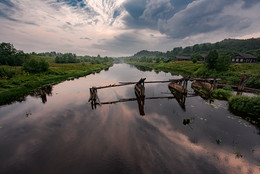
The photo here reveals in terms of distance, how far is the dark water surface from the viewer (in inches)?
315

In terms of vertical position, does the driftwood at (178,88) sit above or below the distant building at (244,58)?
below

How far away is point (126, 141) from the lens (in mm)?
10383

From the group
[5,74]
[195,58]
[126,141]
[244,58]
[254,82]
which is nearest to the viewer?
[126,141]

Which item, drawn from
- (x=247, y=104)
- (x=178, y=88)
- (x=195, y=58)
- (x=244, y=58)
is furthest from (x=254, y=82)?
(x=244, y=58)

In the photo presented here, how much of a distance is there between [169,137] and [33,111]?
19.4 m

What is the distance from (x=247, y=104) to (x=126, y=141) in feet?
57.4

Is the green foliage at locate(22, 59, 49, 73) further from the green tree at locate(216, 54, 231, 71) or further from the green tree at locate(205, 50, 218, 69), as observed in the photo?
the green tree at locate(216, 54, 231, 71)

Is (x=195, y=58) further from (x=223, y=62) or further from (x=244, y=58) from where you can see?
(x=223, y=62)

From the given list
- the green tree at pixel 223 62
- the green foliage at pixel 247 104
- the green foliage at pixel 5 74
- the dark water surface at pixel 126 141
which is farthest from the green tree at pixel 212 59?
the green foliage at pixel 5 74

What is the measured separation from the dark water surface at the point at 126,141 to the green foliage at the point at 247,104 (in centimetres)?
138

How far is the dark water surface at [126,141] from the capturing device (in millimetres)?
8008

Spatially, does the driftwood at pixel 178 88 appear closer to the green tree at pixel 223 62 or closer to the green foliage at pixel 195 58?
the green tree at pixel 223 62

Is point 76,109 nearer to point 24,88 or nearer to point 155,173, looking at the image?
point 155,173

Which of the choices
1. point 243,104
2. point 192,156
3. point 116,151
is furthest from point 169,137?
point 243,104
